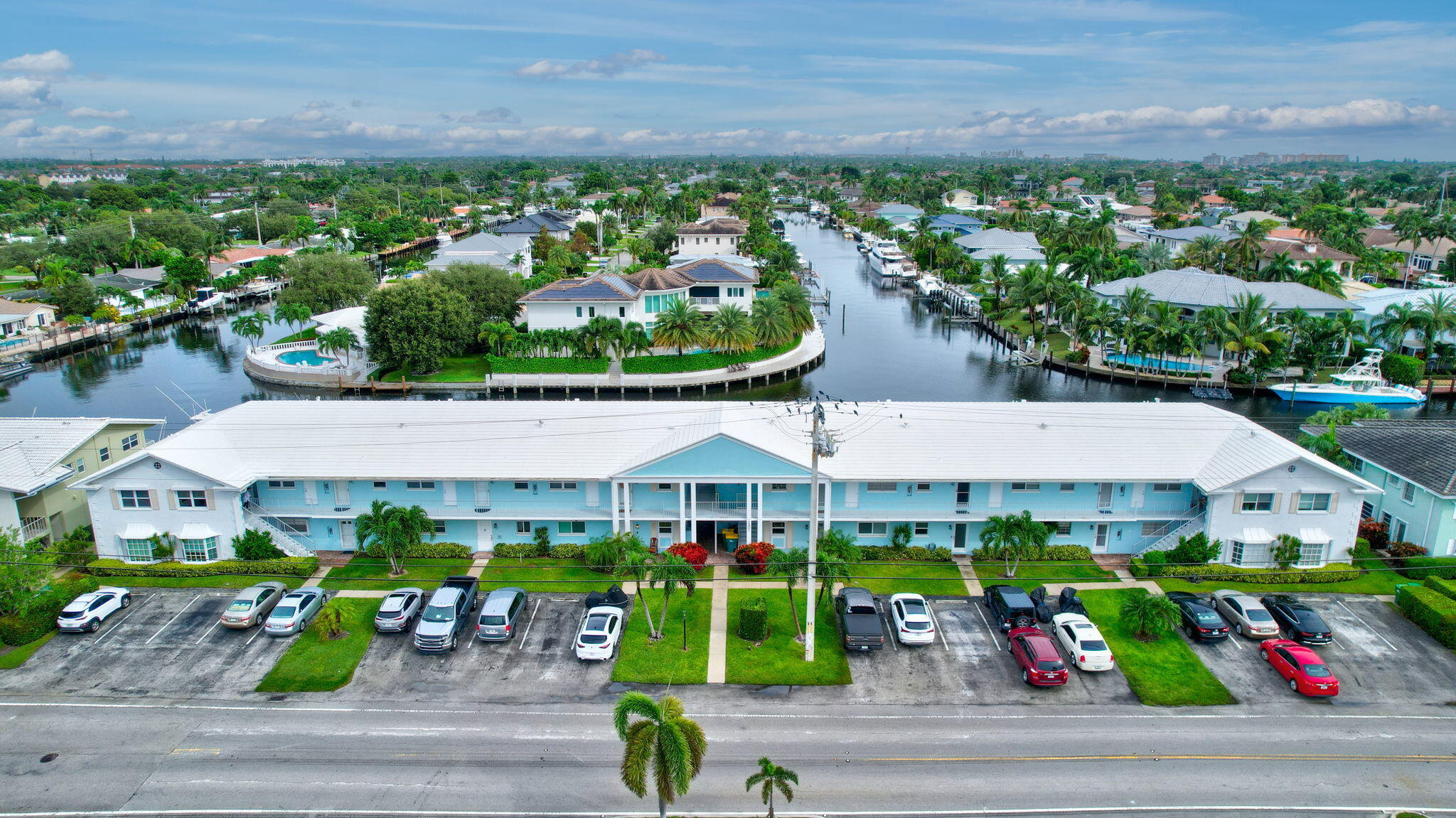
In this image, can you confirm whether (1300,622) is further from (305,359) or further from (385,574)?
(305,359)

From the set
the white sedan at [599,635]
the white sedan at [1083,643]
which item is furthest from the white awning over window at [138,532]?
the white sedan at [1083,643]

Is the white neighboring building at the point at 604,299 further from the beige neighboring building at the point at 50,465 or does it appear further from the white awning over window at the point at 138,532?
the white awning over window at the point at 138,532

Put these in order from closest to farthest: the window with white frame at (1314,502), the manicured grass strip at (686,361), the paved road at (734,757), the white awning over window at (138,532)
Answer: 1. the paved road at (734,757)
2. the window with white frame at (1314,502)
3. the white awning over window at (138,532)
4. the manicured grass strip at (686,361)

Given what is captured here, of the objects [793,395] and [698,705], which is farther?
[793,395]

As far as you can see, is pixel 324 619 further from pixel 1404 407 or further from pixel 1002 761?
pixel 1404 407

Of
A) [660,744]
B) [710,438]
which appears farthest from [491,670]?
[660,744]

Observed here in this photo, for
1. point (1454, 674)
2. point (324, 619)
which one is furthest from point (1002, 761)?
point (324, 619)

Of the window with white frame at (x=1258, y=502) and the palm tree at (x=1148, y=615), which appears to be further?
the window with white frame at (x=1258, y=502)
